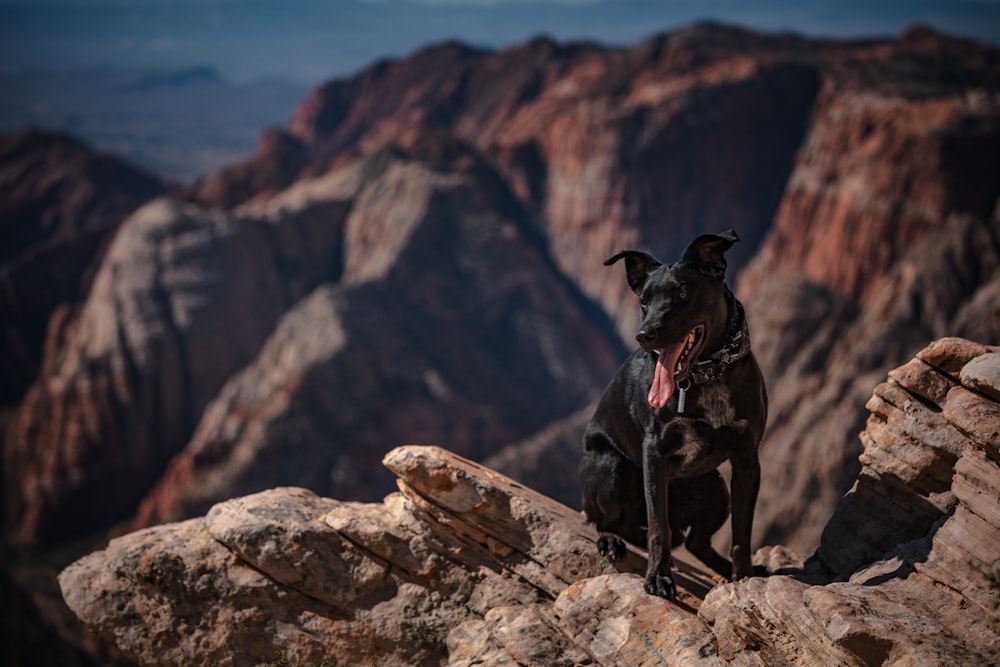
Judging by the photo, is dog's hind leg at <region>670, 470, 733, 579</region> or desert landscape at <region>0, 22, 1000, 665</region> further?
dog's hind leg at <region>670, 470, 733, 579</region>

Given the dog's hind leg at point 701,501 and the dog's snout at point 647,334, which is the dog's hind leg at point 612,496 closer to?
the dog's hind leg at point 701,501

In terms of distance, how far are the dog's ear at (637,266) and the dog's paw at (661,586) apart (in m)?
1.97

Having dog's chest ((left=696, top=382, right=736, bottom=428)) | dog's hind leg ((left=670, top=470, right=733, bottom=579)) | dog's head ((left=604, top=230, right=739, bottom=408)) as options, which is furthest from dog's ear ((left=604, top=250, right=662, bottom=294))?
dog's hind leg ((left=670, top=470, right=733, bottom=579))

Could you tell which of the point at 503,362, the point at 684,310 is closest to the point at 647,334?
the point at 684,310

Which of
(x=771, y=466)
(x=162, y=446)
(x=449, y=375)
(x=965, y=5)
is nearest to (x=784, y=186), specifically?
(x=449, y=375)

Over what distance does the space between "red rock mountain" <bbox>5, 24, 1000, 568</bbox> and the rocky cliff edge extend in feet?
76.4

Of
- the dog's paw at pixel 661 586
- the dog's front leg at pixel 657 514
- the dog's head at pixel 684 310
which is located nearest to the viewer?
the dog's head at pixel 684 310

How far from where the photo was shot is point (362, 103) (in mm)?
104125

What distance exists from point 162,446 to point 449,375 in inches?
572

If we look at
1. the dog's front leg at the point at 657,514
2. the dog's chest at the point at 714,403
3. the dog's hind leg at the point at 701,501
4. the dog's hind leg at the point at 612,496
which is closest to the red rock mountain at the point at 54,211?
the dog's hind leg at the point at 612,496

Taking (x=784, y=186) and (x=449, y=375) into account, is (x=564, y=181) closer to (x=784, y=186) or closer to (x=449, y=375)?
(x=784, y=186)

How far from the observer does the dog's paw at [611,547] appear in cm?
666

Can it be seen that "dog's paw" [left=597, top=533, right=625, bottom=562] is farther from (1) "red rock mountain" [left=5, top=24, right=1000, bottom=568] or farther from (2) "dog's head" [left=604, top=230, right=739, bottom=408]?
(1) "red rock mountain" [left=5, top=24, right=1000, bottom=568]

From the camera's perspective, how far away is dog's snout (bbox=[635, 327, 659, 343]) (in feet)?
17.0
